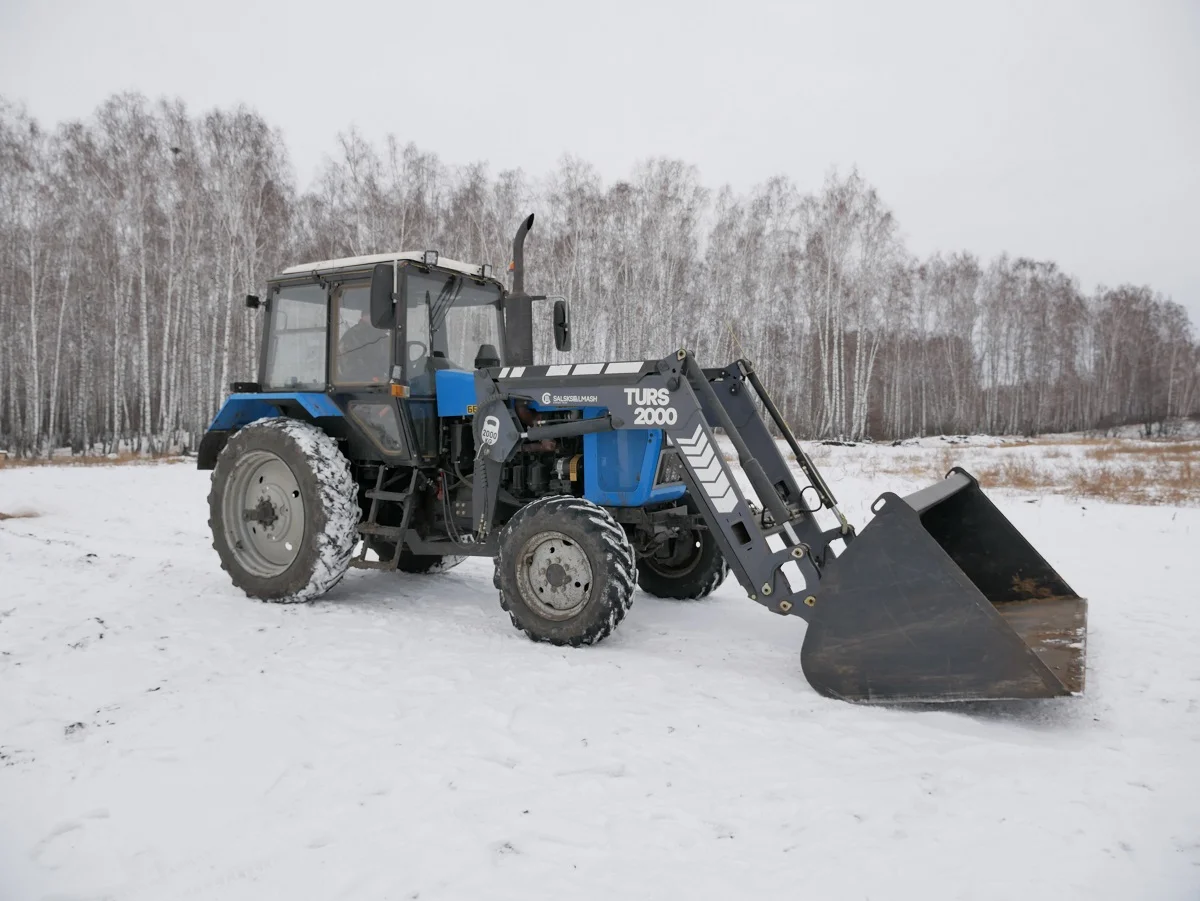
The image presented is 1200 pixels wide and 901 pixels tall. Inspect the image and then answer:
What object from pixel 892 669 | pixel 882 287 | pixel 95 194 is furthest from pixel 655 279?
pixel 892 669

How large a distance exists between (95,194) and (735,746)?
22.2 meters

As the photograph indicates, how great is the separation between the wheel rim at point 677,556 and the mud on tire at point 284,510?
2.12m

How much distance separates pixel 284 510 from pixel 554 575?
238 cm

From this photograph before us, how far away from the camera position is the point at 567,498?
4.53m

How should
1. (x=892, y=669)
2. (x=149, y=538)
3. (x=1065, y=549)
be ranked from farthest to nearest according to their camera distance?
(x=149, y=538)
(x=1065, y=549)
(x=892, y=669)

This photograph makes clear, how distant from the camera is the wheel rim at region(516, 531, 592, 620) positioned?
172 inches

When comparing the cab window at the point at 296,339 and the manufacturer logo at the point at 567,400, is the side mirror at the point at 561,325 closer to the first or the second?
the manufacturer logo at the point at 567,400

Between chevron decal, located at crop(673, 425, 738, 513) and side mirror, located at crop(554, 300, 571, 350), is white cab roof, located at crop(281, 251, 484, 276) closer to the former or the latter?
side mirror, located at crop(554, 300, 571, 350)

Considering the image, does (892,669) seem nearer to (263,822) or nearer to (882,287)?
(263,822)

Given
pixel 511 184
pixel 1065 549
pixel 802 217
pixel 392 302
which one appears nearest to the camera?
pixel 392 302

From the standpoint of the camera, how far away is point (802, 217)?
25766mm

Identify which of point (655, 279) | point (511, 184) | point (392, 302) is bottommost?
point (392, 302)

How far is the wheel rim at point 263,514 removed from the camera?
5598 mm

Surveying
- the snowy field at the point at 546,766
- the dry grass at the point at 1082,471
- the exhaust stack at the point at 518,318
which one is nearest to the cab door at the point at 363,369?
the exhaust stack at the point at 518,318
